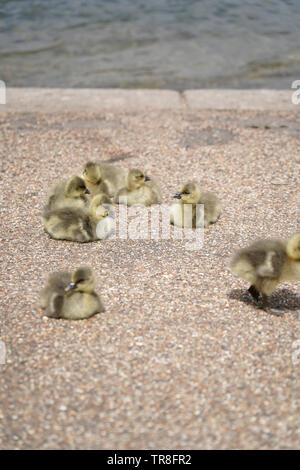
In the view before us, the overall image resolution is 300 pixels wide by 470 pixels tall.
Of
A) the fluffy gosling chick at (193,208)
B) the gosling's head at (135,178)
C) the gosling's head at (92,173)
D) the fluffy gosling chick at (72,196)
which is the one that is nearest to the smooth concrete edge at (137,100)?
the gosling's head at (92,173)

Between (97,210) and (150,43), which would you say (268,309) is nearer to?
(97,210)

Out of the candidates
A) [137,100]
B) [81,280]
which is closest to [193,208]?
[81,280]

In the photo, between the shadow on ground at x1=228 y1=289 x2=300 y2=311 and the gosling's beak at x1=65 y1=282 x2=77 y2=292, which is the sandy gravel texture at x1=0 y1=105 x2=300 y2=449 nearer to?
the shadow on ground at x1=228 y1=289 x2=300 y2=311

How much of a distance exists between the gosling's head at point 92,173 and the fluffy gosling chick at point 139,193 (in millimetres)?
244

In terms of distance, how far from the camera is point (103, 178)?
507cm

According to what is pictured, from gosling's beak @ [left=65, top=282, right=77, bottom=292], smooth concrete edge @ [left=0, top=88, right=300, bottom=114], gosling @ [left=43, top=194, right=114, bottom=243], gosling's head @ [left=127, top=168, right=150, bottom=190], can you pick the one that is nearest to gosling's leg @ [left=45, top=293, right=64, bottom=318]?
gosling's beak @ [left=65, top=282, right=77, bottom=292]

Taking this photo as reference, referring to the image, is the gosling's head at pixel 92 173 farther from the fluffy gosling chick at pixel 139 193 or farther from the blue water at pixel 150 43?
the blue water at pixel 150 43

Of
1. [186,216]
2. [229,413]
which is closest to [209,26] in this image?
[186,216]

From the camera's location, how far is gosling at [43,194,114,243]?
4.22 metres

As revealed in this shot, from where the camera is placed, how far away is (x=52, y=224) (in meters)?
4.25

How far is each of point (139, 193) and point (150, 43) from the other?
6.34 metres

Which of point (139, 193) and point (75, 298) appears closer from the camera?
point (75, 298)
